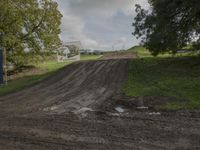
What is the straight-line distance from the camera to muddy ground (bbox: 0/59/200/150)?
20.0 feet

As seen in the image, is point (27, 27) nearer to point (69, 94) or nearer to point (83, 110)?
point (69, 94)

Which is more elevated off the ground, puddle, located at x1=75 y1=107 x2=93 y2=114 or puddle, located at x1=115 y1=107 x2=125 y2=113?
puddle, located at x1=115 y1=107 x2=125 y2=113

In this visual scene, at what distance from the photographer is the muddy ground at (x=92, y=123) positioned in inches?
240

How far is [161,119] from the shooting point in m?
7.72

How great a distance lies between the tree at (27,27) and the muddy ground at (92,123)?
32.2 feet

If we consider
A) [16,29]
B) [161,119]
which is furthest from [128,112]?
[16,29]

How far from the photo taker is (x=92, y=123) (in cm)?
762

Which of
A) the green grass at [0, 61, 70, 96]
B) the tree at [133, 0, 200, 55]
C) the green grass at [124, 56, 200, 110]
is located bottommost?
the green grass at [0, 61, 70, 96]

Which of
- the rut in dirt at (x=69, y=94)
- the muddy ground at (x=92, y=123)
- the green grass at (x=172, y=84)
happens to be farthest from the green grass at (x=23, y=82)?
the green grass at (x=172, y=84)

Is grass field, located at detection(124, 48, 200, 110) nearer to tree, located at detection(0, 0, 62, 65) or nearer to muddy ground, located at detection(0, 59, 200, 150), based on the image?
muddy ground, located at detection(0, 59, 200, 150)

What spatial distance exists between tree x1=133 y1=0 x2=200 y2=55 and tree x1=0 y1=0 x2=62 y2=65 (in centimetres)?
775

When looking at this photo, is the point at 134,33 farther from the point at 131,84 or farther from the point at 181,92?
the point at 181,92

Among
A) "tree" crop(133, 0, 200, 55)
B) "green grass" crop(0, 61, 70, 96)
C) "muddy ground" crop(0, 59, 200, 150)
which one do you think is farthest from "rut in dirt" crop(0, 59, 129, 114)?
"tree" crop(133, 0, 200, 55)

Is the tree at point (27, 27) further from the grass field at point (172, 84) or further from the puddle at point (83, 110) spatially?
the puddle at point (83, 110)
